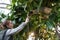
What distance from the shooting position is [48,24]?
142cm

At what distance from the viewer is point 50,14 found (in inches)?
54.8

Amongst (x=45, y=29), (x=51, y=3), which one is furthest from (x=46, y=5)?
(x=45, y=29)

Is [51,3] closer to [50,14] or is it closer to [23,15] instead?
[50,14]

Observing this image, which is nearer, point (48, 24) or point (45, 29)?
point (48, 24)

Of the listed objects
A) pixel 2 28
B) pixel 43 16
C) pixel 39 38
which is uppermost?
pixel 43 16

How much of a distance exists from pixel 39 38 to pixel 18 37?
164mm

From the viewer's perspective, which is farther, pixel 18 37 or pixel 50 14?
pixel 18 37

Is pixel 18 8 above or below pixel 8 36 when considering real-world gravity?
above

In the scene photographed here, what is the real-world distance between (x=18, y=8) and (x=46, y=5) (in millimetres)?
292

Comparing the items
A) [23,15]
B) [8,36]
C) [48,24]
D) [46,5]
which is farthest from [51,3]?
[8,36]

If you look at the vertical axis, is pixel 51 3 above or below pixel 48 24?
above

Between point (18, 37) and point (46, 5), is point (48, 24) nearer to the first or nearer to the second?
point (46, 5)

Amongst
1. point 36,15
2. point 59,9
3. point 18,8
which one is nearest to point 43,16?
point 36,15

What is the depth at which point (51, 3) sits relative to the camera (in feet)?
4.46
